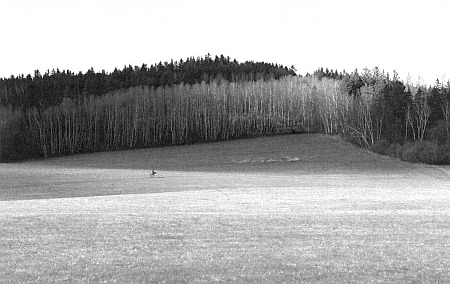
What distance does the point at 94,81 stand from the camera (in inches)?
5763

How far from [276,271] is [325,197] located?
23.9 metres

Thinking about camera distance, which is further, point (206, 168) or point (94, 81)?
point (94, 81)

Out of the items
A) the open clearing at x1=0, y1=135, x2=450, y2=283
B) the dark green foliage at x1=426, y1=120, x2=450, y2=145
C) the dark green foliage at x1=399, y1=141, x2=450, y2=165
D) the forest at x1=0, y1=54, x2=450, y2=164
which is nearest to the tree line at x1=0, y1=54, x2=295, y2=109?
the forest at x1=0, y1=54, x2=450, y2=164

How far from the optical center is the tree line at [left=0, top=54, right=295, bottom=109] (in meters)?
Answer: 138

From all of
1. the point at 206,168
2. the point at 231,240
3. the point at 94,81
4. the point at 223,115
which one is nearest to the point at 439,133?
the point at 206,168

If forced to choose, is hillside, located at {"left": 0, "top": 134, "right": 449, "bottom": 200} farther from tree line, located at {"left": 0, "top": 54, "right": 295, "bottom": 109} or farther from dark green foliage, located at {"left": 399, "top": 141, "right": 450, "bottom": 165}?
tree line, located at {"left": 0, "top": 54, "right": 295, "bottom": 109}

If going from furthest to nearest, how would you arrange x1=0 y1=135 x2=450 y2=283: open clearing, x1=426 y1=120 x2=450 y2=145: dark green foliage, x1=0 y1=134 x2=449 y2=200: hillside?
x1=426 y1=120 x2=450 y2=145: dark green foliage, x1=0 y1=134 x2=449 y2=200: hillside, x1=0 y1=135 x2=450 y2=283: open clearing

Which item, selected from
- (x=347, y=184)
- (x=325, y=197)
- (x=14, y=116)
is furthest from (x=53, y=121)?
(x=325, y=197)

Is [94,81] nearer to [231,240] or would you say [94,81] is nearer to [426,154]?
[426,154]

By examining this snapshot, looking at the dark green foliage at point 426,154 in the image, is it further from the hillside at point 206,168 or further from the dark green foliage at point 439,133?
the dark green foliage at point 439,133

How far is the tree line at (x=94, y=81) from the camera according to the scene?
138 metres

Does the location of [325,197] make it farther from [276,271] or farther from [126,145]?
[126,145]

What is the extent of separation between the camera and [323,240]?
18391mm

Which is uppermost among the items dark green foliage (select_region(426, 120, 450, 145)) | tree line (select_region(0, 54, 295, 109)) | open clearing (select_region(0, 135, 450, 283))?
tree line (select_region(0, 54, 295, 109))
